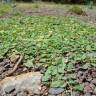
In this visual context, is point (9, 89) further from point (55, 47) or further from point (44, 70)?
point (55, 47)

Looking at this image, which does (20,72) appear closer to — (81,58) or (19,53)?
(19,53)

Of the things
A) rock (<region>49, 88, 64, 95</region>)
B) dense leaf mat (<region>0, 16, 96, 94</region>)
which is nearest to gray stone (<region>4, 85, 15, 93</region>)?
dense leaf mat (<region>0, 16, 96, 94</region>)

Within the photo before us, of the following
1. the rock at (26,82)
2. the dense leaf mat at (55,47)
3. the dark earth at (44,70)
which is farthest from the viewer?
the dense leaf mat at (55,47)

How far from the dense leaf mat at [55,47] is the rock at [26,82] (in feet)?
0.54

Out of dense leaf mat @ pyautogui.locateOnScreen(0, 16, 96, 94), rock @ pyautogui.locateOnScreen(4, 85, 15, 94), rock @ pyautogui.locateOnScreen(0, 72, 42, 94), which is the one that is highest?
dense leaf mat @ pyautogui.locateOnScreen(0, 16, 96, 94)

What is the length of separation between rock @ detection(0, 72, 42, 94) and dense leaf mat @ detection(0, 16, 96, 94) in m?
0.16

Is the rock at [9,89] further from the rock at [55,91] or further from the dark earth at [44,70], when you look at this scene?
the rock at [55,91]

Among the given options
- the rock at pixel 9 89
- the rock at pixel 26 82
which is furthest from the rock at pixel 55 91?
the rock at pixel 9 89

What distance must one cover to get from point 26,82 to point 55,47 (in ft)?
4.37

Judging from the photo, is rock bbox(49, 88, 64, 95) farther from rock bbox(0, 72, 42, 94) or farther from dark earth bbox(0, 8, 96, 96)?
rock bbox(0, 72, 42, 94)

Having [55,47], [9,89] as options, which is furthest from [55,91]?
[55,47]

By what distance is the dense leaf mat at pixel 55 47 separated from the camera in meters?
7.45

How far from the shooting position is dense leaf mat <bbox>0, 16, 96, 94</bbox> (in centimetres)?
745

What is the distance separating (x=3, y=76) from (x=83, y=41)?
1.99 metres
